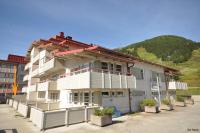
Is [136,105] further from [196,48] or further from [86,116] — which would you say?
[196,48]

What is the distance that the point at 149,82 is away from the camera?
2459 centimetres

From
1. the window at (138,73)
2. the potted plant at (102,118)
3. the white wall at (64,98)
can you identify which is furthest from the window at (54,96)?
the window at (138,73)

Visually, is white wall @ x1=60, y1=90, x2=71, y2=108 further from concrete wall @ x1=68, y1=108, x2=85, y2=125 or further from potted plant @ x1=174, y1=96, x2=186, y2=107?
potted plant @ x1=174, y1=96, x2=186, y2=107

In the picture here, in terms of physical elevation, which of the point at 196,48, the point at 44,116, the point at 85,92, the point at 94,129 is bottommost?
the point at 94,129

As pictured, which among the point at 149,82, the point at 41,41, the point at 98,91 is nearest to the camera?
the point at 98,91

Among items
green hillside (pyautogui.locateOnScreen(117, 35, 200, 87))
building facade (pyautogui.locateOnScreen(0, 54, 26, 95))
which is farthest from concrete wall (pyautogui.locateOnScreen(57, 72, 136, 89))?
green hillside (pyautogui.locateOnScreen(117, 35, 200, 87))

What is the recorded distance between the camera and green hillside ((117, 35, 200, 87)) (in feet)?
305

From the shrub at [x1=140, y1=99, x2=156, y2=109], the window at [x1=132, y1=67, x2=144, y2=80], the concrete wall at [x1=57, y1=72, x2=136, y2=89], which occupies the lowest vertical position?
the shrub at [x1=140, y1=99, x2=156, y2=109]

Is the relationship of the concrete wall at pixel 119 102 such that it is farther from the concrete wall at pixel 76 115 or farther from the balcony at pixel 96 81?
the concrete wall at pixel 76 115

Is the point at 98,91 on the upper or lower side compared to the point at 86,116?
upper

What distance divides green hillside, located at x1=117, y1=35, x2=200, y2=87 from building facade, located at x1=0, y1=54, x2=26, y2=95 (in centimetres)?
7223

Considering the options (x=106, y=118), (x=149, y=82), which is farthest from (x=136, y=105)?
(x=106, y=118)

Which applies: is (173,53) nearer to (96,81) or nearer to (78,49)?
(78,49)

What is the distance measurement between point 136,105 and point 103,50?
950 centimetres
